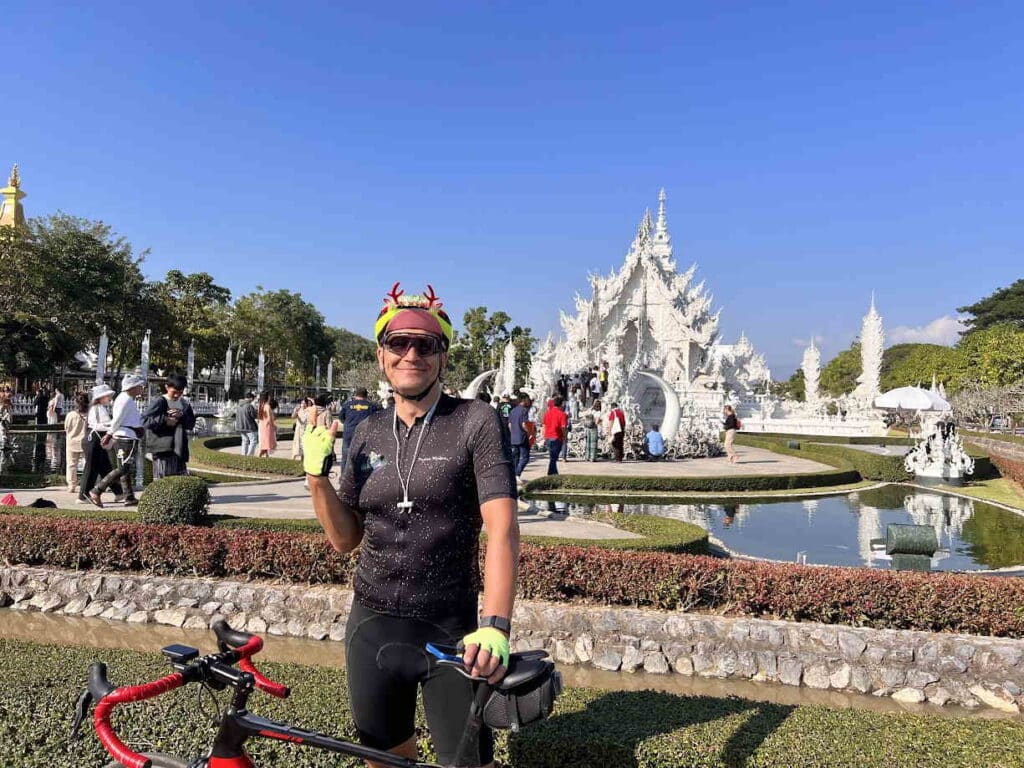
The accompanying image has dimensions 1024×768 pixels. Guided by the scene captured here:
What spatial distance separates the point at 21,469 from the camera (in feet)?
57.6

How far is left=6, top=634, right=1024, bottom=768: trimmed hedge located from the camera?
3.52 meters

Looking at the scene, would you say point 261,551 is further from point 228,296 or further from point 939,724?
point 228,296

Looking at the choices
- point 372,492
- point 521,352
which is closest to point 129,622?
point 372,492

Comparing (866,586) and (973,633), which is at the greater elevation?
(866,586)

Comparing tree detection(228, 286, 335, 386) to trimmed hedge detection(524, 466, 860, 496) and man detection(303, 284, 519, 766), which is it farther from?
man detection(303, 284, 519, 766)

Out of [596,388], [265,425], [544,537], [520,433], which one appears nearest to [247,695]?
[544,537]

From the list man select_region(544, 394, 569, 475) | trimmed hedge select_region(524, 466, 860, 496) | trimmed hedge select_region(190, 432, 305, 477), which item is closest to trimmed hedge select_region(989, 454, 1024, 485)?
A: trimmed hedge select_region(524, 466, 860, 496)

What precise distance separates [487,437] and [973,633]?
21.9ft

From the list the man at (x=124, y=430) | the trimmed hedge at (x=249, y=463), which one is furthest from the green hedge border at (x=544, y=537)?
the trimmed hedge at (x=249, y=463)

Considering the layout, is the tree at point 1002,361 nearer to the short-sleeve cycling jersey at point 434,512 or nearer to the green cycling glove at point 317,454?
the short-sleeve cycling jersey at point 434,512

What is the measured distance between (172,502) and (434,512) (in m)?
7.60

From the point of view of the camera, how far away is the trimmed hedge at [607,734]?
3.52 m

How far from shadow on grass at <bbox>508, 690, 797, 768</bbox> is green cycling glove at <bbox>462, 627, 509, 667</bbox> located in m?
1.91

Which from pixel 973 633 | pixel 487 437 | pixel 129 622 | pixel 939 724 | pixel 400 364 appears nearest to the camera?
pixel 487 437
